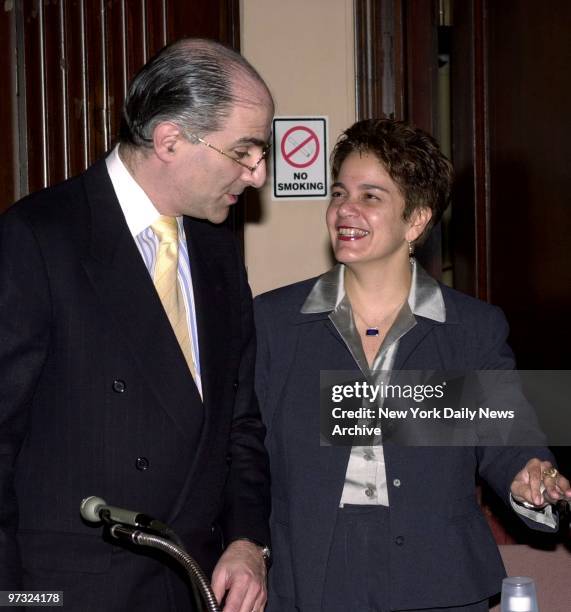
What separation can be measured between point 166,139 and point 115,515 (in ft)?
2.33

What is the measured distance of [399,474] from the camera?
224 cm

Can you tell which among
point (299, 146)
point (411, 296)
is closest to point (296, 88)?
point (299, 146)

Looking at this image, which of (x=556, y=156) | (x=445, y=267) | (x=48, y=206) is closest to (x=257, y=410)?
(x=48, y=206)

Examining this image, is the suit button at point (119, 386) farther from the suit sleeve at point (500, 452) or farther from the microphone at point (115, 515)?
the suit sleeve at point (500, 452)

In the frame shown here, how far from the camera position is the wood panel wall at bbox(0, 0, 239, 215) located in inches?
128

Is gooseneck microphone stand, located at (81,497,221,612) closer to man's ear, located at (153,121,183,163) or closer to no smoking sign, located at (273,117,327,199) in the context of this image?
man's ear, located at (153,121,183,163)

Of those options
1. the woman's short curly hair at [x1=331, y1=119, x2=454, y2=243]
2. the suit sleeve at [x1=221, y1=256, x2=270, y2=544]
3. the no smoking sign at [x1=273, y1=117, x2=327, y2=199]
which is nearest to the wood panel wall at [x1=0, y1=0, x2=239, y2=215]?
the no smoking sign at [x1=273, y1=117, x2=327, y2=199]

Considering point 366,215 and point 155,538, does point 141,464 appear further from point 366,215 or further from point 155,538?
point 366,215

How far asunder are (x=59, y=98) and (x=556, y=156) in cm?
166

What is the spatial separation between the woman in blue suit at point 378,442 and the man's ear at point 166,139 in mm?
688

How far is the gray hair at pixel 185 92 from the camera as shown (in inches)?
70.9

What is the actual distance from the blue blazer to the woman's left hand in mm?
122

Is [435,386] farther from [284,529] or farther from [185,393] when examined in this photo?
[185,393]

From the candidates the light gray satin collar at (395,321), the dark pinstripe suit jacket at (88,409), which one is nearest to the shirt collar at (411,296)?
the light gray satin collar at (395,321)
